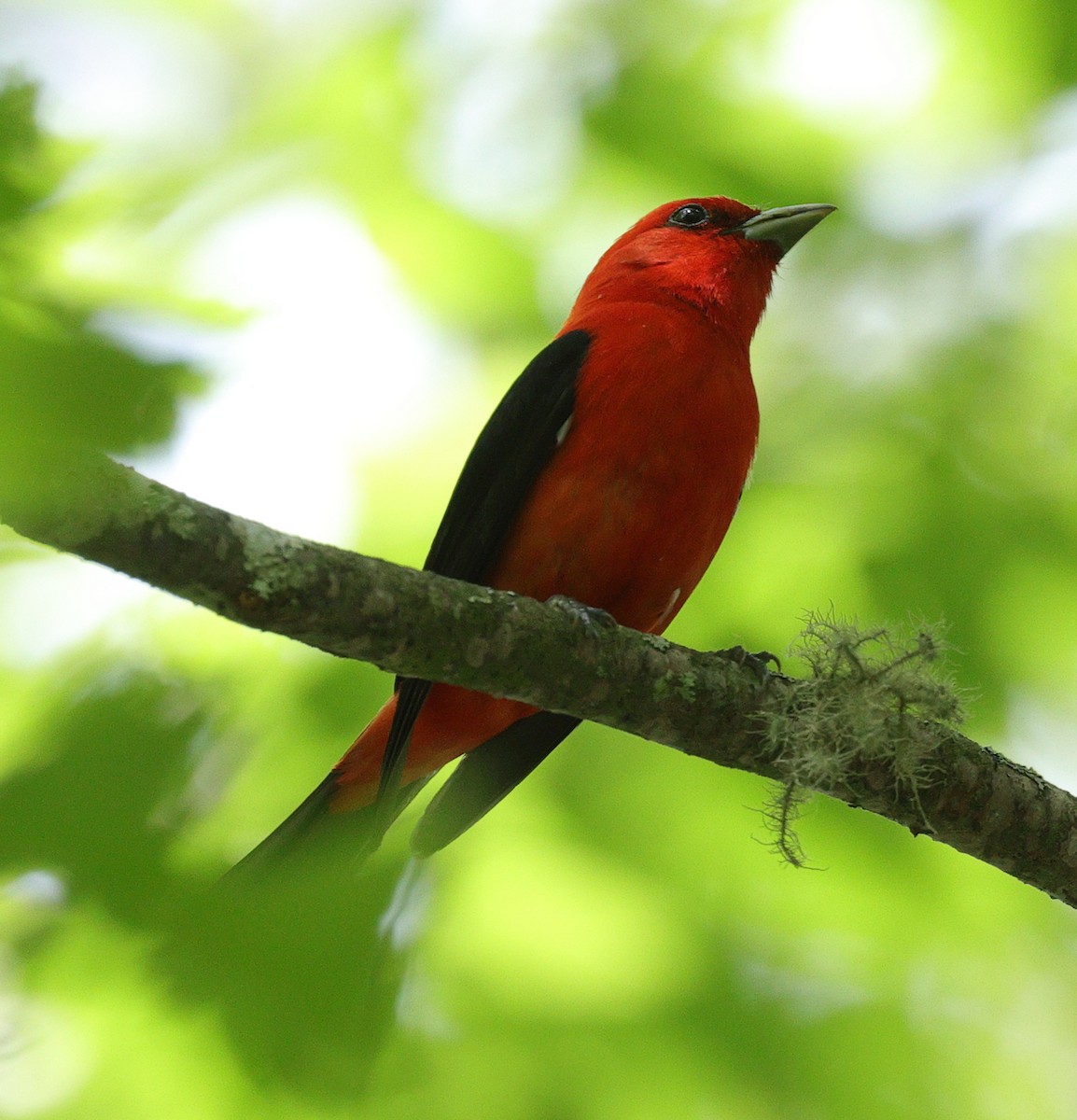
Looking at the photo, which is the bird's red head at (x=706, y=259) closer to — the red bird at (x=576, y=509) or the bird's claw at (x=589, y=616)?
the red bird at (x=576, y=509)

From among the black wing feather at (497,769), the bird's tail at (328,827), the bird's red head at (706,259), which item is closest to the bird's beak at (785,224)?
the bird's red head at (706,259)

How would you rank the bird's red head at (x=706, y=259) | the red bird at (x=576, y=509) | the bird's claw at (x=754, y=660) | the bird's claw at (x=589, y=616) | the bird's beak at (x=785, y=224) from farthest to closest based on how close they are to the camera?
1. the bird's beak at (x=785, y=224)
2. the bird's red head at (x=706, y=259)
3. the red bird at (x=576, y=509)
4. the bird's claw at (x=754, y=660)
5. the bird's claw at (x=589, y=616)

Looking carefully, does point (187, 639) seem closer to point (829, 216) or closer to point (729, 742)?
point (729, 742)

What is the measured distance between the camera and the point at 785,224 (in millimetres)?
4523

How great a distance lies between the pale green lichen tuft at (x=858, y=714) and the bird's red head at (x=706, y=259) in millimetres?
1495

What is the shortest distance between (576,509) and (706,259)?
4.63ft

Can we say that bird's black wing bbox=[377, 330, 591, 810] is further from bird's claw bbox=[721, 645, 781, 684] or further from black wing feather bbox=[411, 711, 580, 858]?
bird's claw bbox=[721, 645, 781, 684]

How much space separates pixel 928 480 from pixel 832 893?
4.38 ft

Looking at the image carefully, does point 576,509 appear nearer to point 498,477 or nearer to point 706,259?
point 498,477

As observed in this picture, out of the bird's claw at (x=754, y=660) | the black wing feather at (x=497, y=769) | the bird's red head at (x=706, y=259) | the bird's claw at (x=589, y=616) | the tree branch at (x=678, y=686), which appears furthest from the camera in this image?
the bird's red head at (x=706, y=259)

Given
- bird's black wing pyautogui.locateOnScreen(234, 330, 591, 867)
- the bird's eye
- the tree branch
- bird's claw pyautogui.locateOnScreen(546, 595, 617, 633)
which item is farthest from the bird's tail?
the bird's eye

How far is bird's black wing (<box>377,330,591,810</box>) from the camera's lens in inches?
143

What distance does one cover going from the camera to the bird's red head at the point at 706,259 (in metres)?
4.29

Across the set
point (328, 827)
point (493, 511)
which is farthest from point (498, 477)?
point (328, 827)
